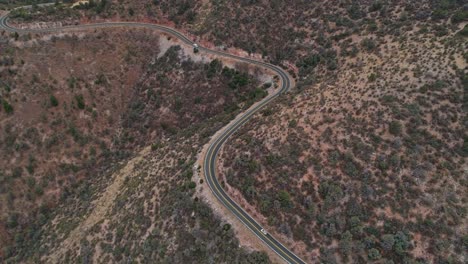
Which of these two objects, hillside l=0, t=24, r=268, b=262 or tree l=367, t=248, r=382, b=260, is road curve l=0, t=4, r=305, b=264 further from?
tree l=367, t=248, r=382, b=260

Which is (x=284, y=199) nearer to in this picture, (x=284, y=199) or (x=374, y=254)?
(x=284, y=199)

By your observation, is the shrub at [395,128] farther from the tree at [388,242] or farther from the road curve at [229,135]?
the road curve at [229,135]

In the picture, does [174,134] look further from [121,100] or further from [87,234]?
[87,234]

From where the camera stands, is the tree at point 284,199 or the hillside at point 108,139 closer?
the tree at point 284,199

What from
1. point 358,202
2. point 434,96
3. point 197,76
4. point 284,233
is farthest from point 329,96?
point 197,76

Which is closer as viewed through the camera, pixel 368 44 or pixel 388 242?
pixel 388 242

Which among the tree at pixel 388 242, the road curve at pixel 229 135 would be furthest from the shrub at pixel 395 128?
the road curve at pixel 229 135

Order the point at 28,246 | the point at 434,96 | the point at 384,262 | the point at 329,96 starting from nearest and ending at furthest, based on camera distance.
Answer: the point at 384,262 < the point at 434,96 < the point at 329,96 < the point at 28,246

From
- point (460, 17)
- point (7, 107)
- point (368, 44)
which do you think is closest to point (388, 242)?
point (368, 44)
